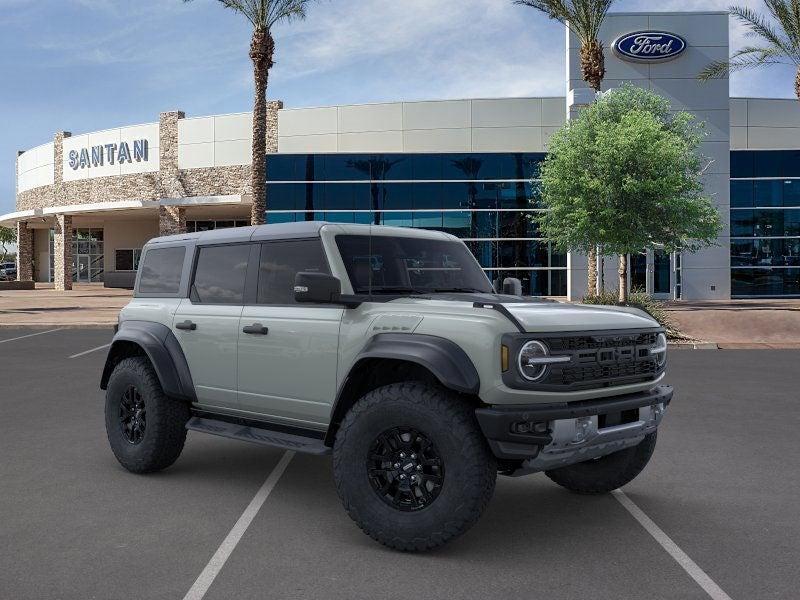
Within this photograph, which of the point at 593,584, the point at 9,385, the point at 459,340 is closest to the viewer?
the point at 593,584

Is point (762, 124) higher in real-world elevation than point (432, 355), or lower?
higher

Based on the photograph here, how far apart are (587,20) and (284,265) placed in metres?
26.1

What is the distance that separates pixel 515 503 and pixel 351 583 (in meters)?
1.90

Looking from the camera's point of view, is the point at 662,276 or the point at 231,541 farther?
the point at 662,276

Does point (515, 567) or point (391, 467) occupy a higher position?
point (391, 467)

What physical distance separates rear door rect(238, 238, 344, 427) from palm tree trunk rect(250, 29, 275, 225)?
21.4 meters

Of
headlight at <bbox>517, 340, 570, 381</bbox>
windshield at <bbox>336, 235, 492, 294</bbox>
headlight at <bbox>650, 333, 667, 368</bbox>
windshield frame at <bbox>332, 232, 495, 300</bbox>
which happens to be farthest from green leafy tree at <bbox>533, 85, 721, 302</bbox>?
headlight at <bbox>517, 340, 570, 381</bbox>

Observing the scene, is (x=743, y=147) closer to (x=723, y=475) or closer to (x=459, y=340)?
(x=723, y=475)

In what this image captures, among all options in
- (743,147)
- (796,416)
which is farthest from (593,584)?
(743,147)

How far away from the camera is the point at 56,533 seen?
4.82 metres

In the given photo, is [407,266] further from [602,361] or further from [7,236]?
[7,236]

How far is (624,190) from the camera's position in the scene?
80.8ft

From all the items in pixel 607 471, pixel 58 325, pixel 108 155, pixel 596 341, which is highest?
pixel 108 155

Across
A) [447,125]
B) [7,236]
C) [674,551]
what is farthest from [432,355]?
[7,236]
